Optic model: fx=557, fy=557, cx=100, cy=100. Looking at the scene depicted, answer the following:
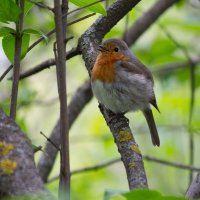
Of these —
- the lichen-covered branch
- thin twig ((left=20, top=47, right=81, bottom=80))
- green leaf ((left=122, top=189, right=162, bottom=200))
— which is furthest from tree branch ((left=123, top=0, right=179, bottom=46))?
green leaf ((left=122, top=189, right=162, bottom=200))

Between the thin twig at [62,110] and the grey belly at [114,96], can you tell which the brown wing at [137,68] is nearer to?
the grey belly at [114,96]

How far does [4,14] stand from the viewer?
204cm

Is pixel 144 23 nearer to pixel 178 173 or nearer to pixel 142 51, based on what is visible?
→ pixel 142 51

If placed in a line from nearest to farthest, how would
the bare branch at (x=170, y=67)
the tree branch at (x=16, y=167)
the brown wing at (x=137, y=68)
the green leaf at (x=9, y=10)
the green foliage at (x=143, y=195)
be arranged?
the green foliage at (x=143, y=195)
the tree branch at (x=16, y=167)
the green leaf at (x=9, y=10)
the brown wing at (x=137, y=68)
the bare branch at (x=170, y=67)

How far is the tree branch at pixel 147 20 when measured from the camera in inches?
190

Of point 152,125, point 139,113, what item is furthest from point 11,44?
point 139,113

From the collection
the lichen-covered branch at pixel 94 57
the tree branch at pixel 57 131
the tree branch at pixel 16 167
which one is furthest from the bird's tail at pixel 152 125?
the tree branch at pixel 16 167

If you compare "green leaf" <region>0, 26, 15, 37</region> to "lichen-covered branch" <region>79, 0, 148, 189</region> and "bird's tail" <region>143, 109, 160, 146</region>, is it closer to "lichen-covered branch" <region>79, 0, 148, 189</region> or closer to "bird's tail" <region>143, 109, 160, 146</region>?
"lichen-covered branch" <region>79, 0, 148, 189</region>

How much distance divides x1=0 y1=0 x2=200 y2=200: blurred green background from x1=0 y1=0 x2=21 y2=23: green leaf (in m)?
1.92

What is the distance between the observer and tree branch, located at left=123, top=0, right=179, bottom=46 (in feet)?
15.8

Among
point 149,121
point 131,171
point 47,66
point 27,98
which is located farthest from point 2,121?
point 149,121

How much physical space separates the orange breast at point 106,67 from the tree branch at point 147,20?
20 centimetres

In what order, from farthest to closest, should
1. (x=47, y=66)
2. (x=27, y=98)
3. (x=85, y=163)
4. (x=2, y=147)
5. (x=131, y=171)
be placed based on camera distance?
1. (x=85, y=163)
2. (x=27, y=98)
3. (x=47, y=66)
4. (x=131, y=171)
5. (x=2, y=147)

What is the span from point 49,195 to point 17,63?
0.83 meters
